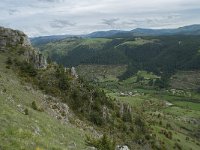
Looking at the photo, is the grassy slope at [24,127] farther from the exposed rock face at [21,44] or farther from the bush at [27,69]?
the exposed rock face at [21,44]

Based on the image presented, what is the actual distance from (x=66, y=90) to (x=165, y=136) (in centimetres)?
5634

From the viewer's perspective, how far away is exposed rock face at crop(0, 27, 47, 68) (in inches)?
2835

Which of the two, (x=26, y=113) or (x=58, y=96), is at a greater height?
(x=26, y=113)

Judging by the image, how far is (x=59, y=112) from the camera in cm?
5831

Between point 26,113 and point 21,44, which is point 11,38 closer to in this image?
point 21,44

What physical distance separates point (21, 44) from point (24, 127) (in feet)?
160

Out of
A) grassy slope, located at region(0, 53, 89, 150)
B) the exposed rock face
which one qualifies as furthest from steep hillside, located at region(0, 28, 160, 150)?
grassy slope, located at region(0, 53, 89, 150)

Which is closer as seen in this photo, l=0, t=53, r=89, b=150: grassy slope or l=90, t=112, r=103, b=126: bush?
l=0, t=53, r=89, b=150: grassy slope

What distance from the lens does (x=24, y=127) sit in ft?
97.2

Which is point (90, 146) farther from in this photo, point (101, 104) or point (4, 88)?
point (101, 104)

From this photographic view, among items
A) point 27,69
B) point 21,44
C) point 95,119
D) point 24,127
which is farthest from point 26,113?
point 21,44

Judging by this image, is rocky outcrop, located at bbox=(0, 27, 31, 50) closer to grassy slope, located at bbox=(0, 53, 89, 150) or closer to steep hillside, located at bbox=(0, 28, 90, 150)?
steep hillside, located at bbox=(0, 28, 90, 150)

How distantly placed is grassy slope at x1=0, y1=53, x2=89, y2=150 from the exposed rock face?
6.73 meters

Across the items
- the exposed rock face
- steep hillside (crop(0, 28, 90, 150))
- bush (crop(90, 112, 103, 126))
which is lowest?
bush (crop(90, 112, 103, 126))
